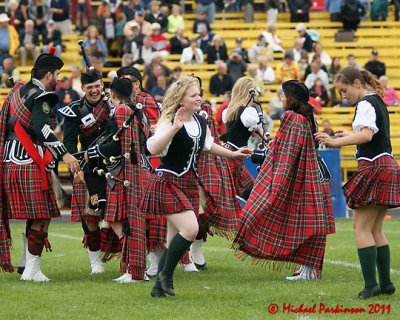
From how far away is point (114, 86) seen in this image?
11.2 m

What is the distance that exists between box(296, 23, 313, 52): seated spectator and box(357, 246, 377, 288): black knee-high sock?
55.6ft

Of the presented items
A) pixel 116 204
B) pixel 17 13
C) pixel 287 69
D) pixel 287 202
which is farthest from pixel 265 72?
pixel 287 202

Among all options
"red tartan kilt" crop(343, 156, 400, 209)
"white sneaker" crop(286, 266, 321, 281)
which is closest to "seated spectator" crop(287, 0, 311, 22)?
"white sneaker" crop(286, 266, 321, 281)

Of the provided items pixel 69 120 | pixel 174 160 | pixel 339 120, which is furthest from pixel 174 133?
pixel 339 120

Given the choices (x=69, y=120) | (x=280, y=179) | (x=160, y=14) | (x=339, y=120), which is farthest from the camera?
(x=160, y=14)

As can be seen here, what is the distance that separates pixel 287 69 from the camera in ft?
81.5

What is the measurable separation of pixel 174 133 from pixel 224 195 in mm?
2670

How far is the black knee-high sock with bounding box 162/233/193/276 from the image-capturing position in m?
9.68

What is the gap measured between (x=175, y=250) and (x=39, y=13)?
16884mm

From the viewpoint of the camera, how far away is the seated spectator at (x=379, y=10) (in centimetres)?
2805

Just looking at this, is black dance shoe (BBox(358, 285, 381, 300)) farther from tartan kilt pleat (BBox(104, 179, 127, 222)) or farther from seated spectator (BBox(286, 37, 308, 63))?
seated spectator (BBox(286, 37, 308, 63))

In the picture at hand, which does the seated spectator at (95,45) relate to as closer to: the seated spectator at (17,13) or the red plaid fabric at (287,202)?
the seated spectator at (17,13)

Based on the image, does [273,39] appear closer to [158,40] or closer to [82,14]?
[158,40]

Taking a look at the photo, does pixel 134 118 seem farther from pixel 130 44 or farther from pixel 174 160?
pixel 130 44
